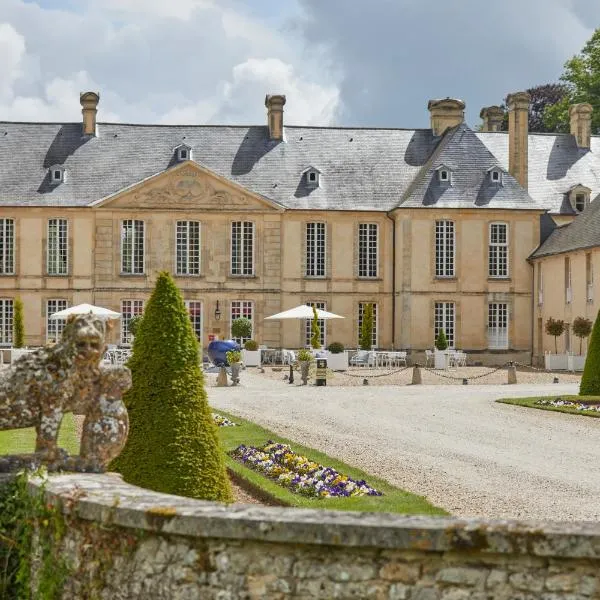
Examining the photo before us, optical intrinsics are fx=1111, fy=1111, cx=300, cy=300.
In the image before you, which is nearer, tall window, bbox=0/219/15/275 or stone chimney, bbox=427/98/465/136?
tall window, bbox=0/219/15/275

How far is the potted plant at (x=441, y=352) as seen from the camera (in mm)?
36500

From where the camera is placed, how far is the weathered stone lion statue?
648 cm

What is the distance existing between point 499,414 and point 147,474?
1255 cm

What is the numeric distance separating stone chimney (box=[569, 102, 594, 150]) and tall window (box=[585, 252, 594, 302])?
31.9 feet

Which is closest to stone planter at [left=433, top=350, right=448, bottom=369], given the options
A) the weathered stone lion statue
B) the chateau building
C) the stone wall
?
the chateau building

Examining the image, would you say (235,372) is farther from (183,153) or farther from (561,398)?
(183,153)

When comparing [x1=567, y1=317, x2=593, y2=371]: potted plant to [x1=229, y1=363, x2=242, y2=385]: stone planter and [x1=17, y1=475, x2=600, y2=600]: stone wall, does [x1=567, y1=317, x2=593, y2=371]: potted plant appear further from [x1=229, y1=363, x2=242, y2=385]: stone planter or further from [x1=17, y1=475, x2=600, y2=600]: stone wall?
[x1=17, y1=475, x2=600, y2=600]: stone wall

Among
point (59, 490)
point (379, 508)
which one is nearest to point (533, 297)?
point (379, 508)

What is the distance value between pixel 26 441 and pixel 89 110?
29.3m

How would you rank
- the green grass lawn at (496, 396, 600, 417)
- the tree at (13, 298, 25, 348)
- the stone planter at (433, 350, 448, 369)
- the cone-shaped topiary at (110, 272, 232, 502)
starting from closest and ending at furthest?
the cone-shaped topiary at (110, 272, 232, 502)
the green grass lawn at (496, 396, 600, 417)
the stone planter at (433, 350, 448, 369)
the tree at (13, 298, 25, 348)

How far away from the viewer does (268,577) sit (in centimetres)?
518

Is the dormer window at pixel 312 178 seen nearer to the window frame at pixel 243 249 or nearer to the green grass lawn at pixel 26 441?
the window frame at pixel 243 249

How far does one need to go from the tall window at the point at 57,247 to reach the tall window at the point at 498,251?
601 inches

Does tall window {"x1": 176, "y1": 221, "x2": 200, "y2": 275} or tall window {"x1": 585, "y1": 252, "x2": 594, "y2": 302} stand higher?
tall window {"x1": 176, "y1": 221, "x2": 200, "y2": 275}
